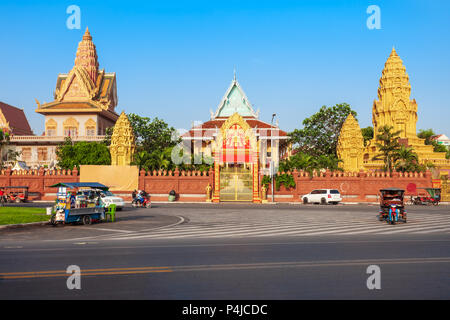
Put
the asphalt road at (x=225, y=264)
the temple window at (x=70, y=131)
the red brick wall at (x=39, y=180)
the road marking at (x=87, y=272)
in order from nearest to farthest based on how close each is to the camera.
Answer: the asphalt road at (x=225, y=264) → the road marking at (x=87, y=272) → the red brick wall at (x=39, y=180) → the temple window at (x=70, y=131)

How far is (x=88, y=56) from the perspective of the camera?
69.7 m

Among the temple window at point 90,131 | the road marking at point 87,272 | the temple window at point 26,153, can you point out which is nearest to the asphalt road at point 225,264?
the road marking at point 87,272

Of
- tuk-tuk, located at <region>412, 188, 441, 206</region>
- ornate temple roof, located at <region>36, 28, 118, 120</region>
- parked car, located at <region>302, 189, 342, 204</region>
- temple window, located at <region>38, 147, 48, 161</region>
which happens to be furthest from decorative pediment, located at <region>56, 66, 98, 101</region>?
tuk-tuk, located at <region>412, 188, 441, 206</region>

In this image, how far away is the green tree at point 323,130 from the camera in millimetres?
52781

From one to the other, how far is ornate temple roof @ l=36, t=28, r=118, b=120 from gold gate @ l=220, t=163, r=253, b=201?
31.0m

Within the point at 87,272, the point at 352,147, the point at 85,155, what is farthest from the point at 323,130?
the point at 87,272

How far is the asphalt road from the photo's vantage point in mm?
5707

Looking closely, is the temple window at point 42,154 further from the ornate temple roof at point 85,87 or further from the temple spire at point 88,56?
the temple spire at point 88,56

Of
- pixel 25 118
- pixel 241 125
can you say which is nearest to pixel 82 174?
pixel 241 125

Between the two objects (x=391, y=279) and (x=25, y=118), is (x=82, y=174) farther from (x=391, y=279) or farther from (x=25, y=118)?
(x=25, y=118)

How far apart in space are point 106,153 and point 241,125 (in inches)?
642

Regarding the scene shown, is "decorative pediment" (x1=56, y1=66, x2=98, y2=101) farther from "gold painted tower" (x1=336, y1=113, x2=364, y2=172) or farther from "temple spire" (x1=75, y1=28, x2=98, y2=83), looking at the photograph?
"gold painted tower" (x1=336, y1=113, x2=364, y2=172)

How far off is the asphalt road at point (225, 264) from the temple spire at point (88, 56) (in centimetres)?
5952

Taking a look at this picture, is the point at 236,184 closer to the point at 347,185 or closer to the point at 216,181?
A: the point at 216,181
